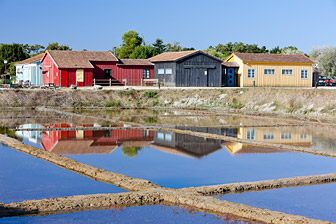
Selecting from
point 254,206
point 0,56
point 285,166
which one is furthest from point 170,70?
point 0,56

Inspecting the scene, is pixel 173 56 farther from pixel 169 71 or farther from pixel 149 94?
pixel 149 94

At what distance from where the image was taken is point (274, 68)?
62156 mm

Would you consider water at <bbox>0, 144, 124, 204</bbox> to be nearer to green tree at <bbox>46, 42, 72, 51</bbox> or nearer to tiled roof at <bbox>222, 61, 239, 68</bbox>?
tiled roof at <bbox>222, 61, 239, 68</bbox>

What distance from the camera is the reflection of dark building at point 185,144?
80.5 ft

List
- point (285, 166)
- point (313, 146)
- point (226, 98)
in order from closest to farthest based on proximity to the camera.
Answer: point (285, 166)
point (313, 146)
point (226, 98)

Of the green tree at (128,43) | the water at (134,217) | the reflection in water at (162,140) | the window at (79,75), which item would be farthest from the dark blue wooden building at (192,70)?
the green tree at (128,43)

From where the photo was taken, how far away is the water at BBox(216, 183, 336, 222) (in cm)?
1391

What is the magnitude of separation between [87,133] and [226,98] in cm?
2412

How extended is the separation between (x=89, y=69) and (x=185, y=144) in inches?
1358

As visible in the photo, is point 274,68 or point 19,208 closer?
point 19,208

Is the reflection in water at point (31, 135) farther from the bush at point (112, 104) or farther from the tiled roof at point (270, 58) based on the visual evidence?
the tiled roof at point (270, 58)

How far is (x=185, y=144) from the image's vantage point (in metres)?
26.9

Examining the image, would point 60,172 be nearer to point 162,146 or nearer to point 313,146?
point 162,146

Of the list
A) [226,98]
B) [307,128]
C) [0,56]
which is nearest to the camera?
[307,128]
